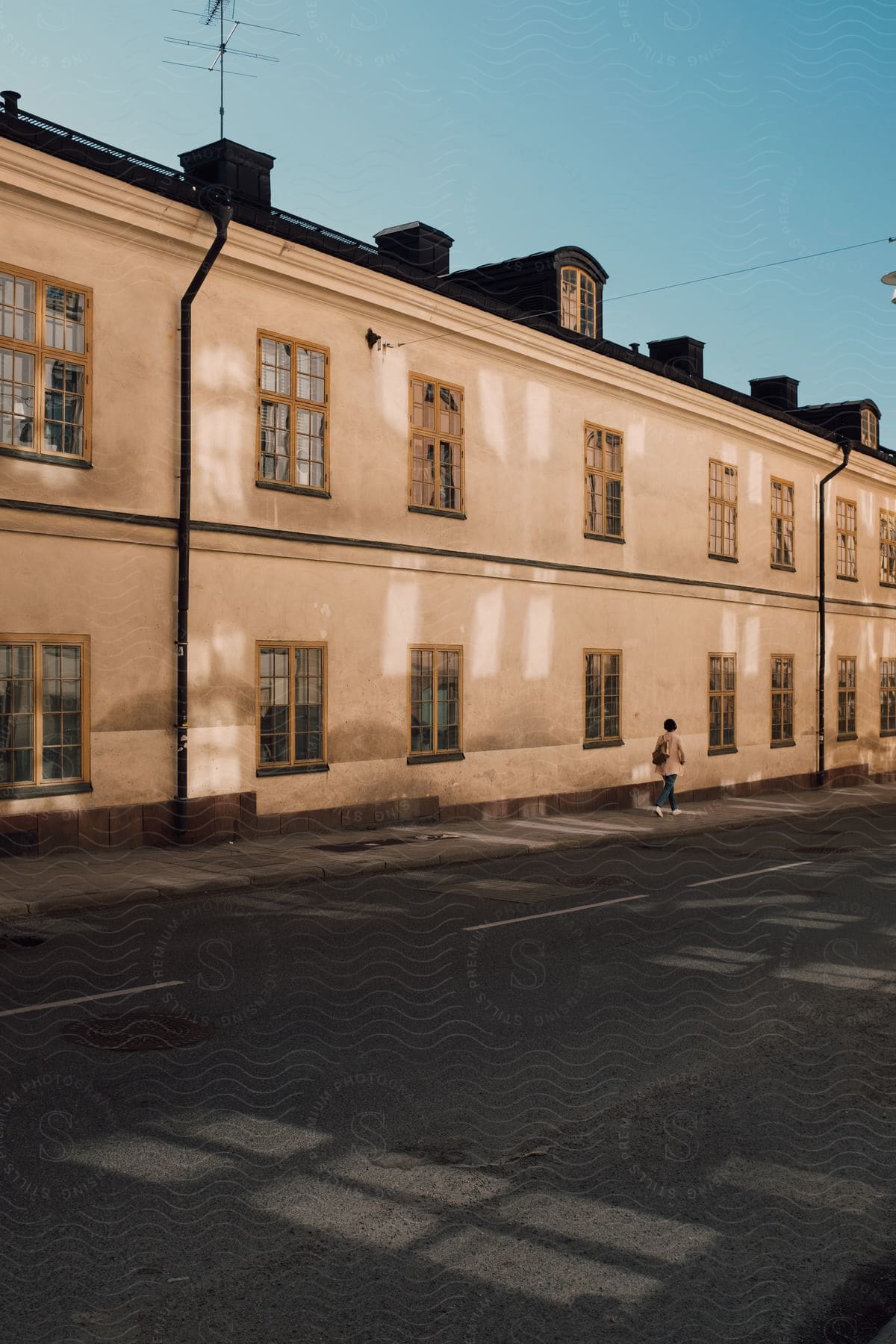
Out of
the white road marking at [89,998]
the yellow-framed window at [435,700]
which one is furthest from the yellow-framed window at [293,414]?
the white road marking at [89,998]

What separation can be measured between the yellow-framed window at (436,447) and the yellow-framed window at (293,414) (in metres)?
1.85

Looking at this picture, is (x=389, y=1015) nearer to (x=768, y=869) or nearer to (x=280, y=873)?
(x=280, y=873)

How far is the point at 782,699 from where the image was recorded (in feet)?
93.5

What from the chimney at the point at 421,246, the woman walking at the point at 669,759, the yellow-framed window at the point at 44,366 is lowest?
the woman walking at the point at 669,759

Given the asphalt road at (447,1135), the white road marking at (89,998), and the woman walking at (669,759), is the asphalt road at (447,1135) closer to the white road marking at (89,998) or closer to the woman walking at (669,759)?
the white road marking at (89,998)

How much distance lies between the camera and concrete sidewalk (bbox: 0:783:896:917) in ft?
37.4

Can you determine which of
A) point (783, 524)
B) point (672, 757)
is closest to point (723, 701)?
point (783, 524)

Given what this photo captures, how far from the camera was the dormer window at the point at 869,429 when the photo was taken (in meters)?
33.2

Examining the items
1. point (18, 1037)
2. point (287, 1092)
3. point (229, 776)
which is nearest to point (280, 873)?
point (229, 776)

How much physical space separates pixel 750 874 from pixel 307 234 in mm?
10191

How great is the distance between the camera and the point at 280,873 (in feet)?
41.8

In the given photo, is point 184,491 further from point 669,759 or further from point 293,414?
point 669,759

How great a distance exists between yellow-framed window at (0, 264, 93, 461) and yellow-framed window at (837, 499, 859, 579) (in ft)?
74.0

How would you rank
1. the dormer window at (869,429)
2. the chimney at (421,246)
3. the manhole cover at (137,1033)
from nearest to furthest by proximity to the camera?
the manhole cover at (137,1033)
the chimney at (421,246)
the dormer window at (869,429)
